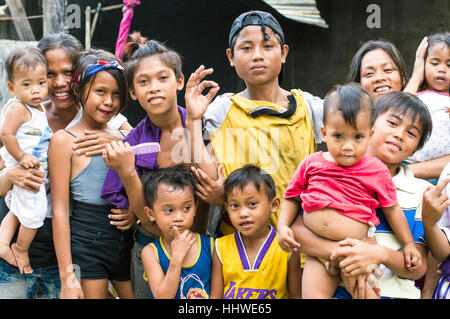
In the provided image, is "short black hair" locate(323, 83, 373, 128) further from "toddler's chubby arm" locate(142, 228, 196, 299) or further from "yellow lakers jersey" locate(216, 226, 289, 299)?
"toddler's chubby arm" locate(142, 228, 196, 299)

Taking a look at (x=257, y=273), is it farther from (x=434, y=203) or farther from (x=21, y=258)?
(x=21, y=258)

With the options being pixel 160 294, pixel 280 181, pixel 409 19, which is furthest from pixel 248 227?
pixel 409 19

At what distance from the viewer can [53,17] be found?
4.98 meters

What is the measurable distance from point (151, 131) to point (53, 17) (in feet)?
9.33

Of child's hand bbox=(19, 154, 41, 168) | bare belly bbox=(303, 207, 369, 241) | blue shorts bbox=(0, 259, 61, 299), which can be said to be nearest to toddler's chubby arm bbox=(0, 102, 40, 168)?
child's hand bbox=(19, 154, 41, 168)

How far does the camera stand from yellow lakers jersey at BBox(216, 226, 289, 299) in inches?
100

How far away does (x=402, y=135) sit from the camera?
246cm

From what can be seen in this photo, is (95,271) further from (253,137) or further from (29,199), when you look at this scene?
(253,137)

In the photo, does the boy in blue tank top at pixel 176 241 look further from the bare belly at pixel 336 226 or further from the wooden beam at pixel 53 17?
the wooden beam at pixel 53 17

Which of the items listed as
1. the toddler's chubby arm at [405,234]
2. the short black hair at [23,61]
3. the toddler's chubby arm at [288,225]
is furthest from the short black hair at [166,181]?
the toddler's chubby arm at [405,234]

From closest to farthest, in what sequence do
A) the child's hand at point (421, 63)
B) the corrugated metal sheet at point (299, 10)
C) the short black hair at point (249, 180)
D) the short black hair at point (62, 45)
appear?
the short black hair at point (249, 180) < the short black hair at point (62, 45) < the child's hand at point (421, 63) < the corrugated metal sheet at point (299, 10)

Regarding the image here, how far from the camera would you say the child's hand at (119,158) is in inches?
99.9

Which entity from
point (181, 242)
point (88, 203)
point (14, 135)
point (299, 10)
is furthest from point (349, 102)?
point (299, 10)

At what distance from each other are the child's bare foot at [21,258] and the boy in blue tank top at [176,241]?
713 millimetres
